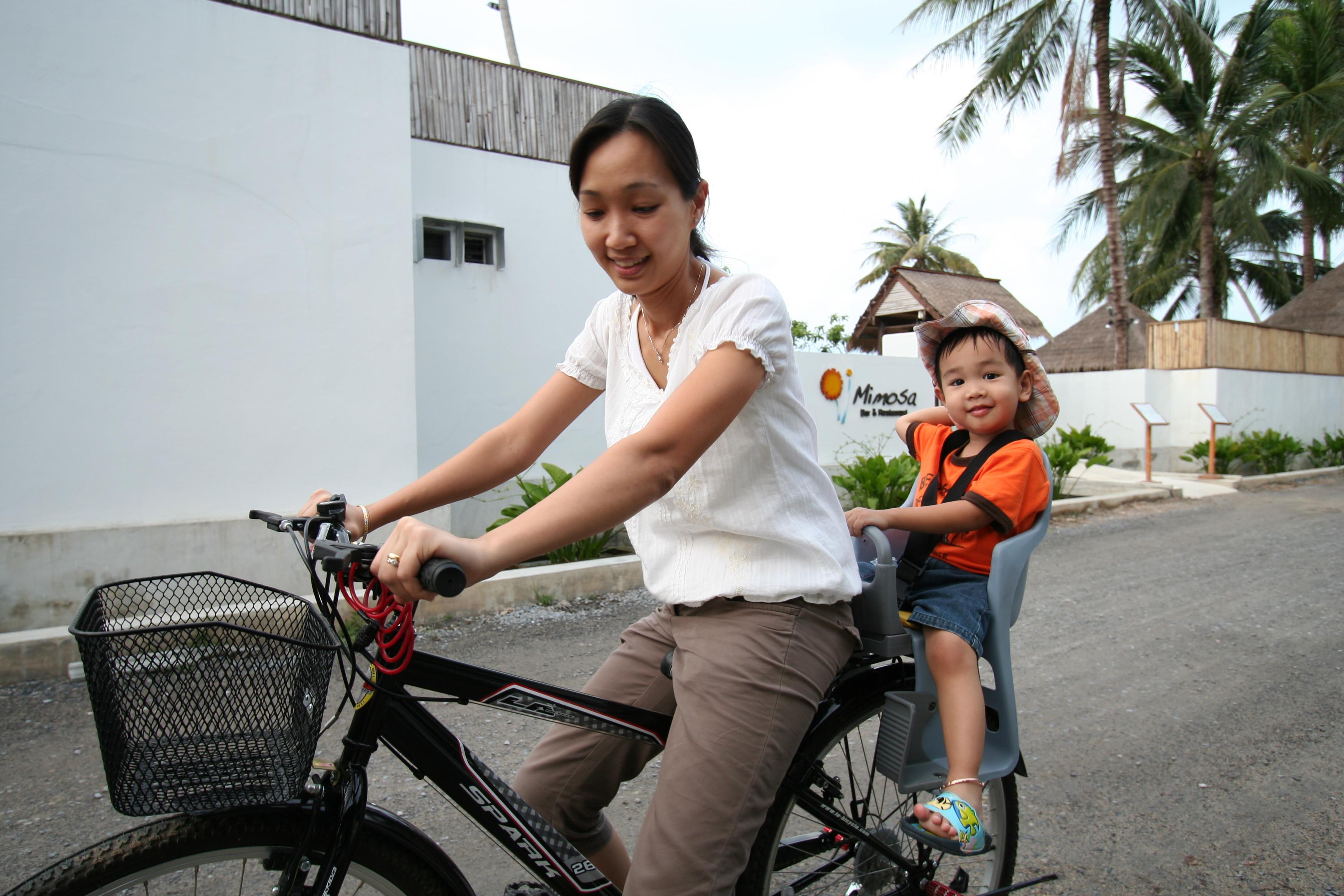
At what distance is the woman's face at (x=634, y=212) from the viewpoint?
1555 millimetres

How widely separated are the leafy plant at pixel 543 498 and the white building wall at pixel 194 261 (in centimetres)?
90

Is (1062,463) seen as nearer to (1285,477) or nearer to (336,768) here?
(1285,477)

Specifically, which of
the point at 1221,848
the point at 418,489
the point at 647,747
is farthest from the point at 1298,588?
the point at 418,489

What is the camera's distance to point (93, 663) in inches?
44.4

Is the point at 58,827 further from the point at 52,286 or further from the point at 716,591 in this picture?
the point at 52,286

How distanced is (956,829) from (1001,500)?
744 millimetres

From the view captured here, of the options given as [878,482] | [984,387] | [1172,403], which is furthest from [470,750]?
[1172,403]

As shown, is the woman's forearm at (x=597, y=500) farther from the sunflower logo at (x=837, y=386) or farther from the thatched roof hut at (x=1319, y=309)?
the thatched roof hut at (x=1319, y=309)

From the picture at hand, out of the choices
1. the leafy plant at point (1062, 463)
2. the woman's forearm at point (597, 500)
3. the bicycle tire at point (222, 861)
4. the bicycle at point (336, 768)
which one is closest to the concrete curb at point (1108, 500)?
the leafy plant at point (1062, 463)

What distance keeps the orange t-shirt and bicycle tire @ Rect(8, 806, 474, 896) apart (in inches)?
53.3

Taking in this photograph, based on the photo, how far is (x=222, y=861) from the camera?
1.36m

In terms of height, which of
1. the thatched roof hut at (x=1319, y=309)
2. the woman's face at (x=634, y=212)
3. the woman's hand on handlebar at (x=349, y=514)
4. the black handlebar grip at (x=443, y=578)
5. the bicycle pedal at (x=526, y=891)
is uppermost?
the thatched roof hut at (x=1319, y=309)

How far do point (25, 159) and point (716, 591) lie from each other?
5.68 metres

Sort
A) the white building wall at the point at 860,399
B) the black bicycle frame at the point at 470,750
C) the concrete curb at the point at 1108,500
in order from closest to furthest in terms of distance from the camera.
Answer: the black bicycle frame at the point at 470,750 < the concrete curb at the point at 1108,500 < the white building wall at the point at 860,399
